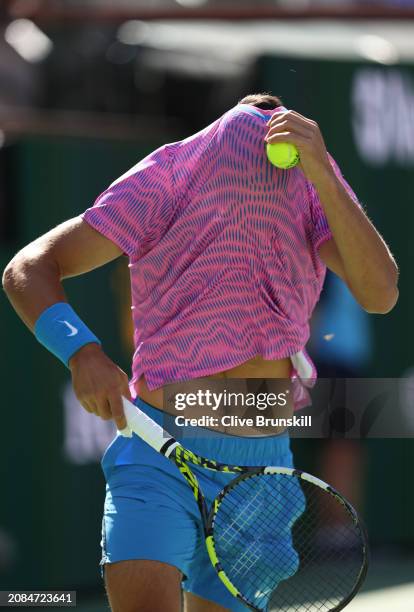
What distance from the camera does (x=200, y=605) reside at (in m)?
3.40

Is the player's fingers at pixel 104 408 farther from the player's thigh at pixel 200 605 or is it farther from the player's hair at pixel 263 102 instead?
the player's hair at pixel 263 102

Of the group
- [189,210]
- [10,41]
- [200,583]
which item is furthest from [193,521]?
[10,41]

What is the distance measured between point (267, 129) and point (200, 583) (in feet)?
3.68

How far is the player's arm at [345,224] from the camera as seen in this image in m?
3.16

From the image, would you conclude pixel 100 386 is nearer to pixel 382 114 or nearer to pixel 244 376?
pixel 244 376

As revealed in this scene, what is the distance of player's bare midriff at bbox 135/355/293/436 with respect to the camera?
329cm

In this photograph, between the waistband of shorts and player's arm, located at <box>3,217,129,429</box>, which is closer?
player's arm, located at <box>3,217,129,429</box>

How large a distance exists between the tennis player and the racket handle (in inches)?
2.8

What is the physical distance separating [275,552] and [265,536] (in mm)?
53

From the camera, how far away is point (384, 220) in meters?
7.85

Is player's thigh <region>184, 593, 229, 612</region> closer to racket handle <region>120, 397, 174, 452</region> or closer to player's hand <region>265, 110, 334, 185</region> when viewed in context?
racket handle <region>120, 397, 174, 452</region>

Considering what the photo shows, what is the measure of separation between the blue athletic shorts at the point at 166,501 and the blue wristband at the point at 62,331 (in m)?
0.31

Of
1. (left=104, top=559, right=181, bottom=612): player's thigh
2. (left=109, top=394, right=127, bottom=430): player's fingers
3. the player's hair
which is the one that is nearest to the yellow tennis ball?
the player's hair

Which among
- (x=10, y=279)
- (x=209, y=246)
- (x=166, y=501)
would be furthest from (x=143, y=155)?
(x=166, y=501)
